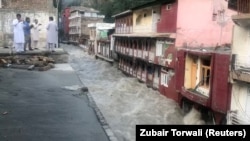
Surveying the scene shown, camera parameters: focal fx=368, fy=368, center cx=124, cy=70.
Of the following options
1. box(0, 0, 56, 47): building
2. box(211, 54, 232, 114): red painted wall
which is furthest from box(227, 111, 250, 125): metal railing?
box(0, 0, 56, 47): building

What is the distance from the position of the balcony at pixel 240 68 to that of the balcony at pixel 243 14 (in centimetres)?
107

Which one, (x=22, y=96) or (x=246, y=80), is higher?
(x=246, y=80)

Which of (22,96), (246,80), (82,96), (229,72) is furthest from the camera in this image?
(82,96)

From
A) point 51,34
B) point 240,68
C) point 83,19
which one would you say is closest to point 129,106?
point 240,68

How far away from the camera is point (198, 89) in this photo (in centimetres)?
1493

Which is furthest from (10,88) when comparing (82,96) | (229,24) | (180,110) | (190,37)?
(229,24)

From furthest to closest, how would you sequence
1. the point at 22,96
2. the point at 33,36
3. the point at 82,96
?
the point at 33,36
the point at 82,96
the point at 22,96

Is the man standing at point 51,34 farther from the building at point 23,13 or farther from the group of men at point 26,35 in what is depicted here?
the building at point 23,13

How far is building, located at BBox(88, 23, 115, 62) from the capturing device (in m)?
35.9

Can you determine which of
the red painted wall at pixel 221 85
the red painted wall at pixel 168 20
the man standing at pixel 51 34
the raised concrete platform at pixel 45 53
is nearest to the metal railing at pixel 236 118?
the red painted wall at pixel 221 85

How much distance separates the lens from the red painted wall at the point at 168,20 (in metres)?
18.6

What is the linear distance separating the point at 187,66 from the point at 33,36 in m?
11.2

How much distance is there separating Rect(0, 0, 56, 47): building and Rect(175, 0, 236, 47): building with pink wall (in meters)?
11.5

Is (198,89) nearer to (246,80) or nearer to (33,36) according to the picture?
(246,80)
